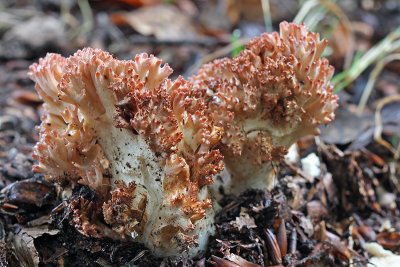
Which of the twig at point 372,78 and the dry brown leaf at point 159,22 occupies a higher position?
the dry brown leaf at point 159,22

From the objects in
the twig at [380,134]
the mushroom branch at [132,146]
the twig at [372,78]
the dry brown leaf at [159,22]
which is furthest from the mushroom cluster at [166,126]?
the dry brown leaf at [159,22]

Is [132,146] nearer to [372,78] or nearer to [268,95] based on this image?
[268,95]

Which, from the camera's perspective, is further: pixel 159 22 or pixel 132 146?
pixel 159 22

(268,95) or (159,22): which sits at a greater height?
(159,22)

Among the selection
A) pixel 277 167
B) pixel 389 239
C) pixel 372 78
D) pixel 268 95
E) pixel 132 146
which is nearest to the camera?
pixel 132 146

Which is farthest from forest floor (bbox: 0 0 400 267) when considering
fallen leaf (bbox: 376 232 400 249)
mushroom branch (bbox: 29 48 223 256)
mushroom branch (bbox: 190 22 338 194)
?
mushroom branch (bbox: 190 22 338 194)

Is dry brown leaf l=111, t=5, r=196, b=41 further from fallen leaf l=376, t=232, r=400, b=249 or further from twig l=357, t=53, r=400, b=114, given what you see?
fallen leaf l=376, t=232, r=400, b=249

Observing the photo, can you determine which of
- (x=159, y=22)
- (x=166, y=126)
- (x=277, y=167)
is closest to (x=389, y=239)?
(x=277, y=167)

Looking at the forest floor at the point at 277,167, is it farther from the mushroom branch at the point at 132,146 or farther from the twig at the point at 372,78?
the mushroom branch at the point at 132,146
